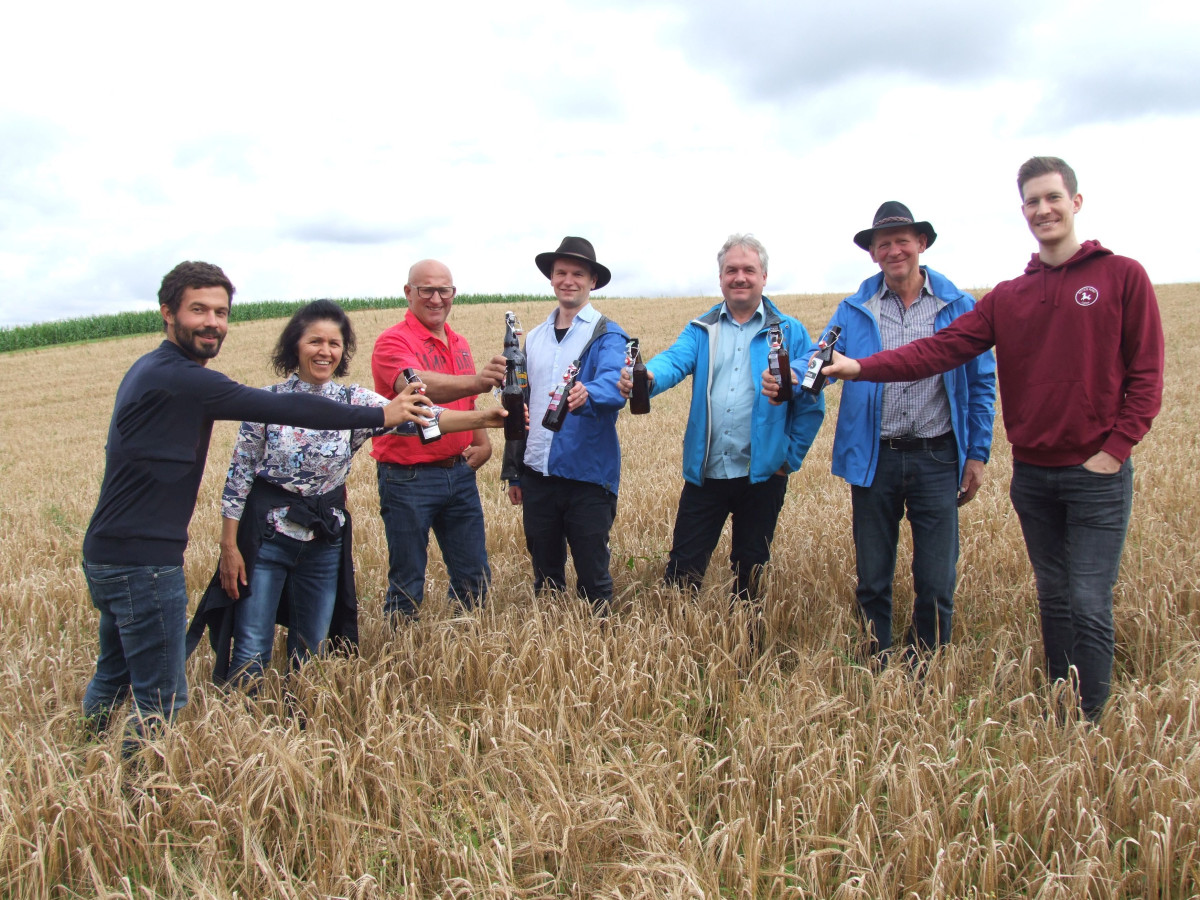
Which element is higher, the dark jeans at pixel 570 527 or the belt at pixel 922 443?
the belt at pixel 922 443

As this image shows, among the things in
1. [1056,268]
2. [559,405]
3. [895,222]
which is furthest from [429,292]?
[1056,268]

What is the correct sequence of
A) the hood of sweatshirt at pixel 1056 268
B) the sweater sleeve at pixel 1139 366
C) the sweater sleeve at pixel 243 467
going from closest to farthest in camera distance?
the sweater sleeve at pixel 1139 366 → the hood of sweatshirt at pixel 1056 268 → the sweater sleeve at pixel 243 467

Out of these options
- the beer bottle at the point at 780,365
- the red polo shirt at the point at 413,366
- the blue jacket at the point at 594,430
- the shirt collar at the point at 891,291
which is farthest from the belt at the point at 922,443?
the red polo shirt at the point at 413,366

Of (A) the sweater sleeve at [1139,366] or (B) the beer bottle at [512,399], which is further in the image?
(B) the beer bottle at [512,399]

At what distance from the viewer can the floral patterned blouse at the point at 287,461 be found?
3611 millimetres

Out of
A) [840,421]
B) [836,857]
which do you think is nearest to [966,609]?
[840,421]

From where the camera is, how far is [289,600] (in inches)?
154

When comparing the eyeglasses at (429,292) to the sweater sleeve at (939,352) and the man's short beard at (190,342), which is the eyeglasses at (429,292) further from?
the sweater sleeve at (939,352)

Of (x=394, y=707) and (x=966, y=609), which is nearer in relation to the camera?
(x=394, y=707)

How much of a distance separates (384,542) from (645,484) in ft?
9.41

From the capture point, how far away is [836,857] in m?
2.67

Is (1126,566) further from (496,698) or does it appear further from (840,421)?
(496,698)

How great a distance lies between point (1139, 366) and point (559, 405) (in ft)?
8.55

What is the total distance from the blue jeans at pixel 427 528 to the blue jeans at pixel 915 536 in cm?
223
